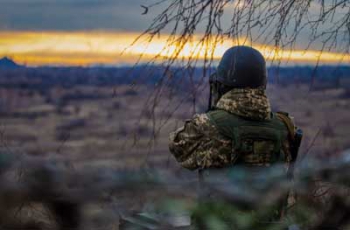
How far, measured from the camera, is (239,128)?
13.2 feet

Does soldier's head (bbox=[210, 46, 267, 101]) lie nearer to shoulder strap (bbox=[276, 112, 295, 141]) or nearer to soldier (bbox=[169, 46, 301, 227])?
soldier (bbox=[169, 46, 301, 227])

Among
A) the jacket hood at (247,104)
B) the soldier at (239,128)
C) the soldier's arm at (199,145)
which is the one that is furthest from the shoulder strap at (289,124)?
the soldier's arm at (199,145)

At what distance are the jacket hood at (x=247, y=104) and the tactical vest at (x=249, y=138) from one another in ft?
0.10

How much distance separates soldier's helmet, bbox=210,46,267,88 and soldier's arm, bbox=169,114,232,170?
0.31 metres

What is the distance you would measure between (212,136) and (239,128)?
0.49 feet

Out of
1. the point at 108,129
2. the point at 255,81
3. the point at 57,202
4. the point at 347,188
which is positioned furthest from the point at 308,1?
the point at 108,129

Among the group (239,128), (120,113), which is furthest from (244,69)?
(120,113)

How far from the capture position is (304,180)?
4.36 ft

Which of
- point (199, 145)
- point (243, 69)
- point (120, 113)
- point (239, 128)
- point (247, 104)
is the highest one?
point (243, 69)

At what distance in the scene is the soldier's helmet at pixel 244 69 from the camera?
4.20 meters

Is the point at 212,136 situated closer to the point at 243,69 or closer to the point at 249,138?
the point at 249,138

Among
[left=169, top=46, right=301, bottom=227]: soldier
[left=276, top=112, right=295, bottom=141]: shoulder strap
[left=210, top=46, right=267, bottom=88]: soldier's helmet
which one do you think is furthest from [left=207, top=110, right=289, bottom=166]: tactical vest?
[left=210, top=46, right=267, bottom=88]: soldier's helmet

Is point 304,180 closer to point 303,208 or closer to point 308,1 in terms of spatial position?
point 303,208

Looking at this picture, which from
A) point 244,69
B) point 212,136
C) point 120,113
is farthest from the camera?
point 120,113
